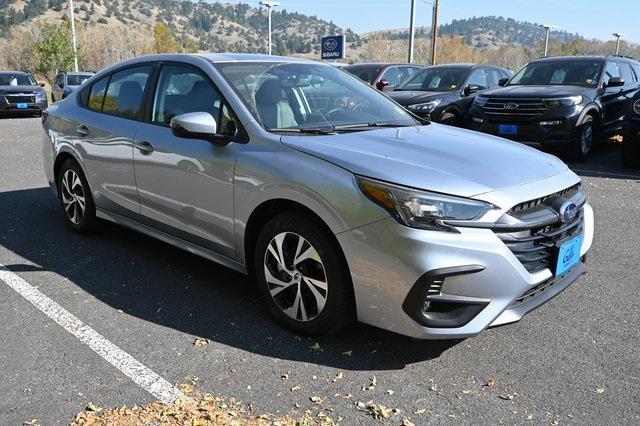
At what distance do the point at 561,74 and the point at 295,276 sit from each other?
8613mm

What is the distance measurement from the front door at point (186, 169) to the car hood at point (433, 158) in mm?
568

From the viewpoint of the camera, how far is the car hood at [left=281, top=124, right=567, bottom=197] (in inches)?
118

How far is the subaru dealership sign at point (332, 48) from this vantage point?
37.9 metres

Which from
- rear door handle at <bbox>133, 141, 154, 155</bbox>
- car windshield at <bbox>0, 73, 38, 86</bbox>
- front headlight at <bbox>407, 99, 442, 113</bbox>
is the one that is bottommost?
car windshield at <bbox>0, 73, 38, 86</bbox>

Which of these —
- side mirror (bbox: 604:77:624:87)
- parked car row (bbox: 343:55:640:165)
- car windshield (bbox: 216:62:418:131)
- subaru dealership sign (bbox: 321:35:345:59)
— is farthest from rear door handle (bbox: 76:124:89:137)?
subaru dealership sign (bbox: 321:35:345:59)

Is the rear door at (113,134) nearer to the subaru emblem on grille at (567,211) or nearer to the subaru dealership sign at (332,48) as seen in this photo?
the subaru emblem on grille at (567,211)

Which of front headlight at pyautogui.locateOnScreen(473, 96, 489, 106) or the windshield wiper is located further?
front headlight at pyautogui.locateOnScreen(473, 96, 489, 106)

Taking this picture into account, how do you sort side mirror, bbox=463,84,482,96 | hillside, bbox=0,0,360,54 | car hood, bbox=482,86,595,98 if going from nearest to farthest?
car hood, bbox=482,86,595,98 < side mirror, bbox=463,84,482,96 < hillside, bbox=0,0,360,54

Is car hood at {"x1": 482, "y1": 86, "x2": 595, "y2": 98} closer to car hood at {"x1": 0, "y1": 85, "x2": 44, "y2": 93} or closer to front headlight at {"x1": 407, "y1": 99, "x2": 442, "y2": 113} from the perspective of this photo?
front headlight at {"x1": 407, "y1": 99, "x2": 442, "y2": 113}

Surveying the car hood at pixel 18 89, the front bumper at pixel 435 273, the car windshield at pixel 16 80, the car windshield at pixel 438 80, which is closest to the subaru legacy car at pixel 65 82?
the car windshield at pixel 16 80

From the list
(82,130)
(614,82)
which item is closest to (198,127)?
(82,130)

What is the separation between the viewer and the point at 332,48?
38750 mm

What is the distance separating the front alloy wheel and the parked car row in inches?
266

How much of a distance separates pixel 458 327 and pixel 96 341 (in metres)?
2.07
